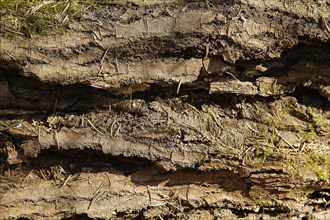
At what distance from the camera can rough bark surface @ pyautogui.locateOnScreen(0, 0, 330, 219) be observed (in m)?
3.05

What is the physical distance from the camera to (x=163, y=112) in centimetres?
321

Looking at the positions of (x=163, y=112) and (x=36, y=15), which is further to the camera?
(x=163, y=112)

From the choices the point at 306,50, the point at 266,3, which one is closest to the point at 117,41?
A: the point at 266,3

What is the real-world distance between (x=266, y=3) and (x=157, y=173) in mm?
1454

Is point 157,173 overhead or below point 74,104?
below

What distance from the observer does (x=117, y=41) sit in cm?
304

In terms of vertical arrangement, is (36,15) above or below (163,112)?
above

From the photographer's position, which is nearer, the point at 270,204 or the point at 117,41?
the point at 117,41

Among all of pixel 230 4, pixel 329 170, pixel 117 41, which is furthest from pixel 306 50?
pixel 117 41

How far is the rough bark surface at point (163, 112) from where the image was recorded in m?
3.05

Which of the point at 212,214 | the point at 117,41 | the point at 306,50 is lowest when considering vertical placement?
the point at 212,214

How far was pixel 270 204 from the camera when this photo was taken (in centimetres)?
343

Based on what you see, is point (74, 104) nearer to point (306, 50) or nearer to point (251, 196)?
point (251, 196)

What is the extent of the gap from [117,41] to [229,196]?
145 cm
